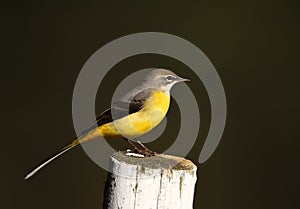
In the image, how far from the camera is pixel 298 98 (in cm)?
531

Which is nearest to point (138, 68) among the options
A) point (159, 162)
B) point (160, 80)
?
point (160, 80)

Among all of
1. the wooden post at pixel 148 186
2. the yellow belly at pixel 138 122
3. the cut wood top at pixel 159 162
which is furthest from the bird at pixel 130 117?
the wooden post at pixel 148 186

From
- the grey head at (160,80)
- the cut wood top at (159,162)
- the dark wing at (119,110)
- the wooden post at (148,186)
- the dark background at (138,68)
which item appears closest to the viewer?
the wooden post at (148,186)

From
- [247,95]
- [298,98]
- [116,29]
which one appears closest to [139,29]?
[116,29]

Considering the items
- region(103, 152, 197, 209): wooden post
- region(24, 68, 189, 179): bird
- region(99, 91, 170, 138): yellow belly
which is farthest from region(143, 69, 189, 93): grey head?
region(103, 152, 197, 209): wooden post

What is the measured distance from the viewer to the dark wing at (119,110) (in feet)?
9.73

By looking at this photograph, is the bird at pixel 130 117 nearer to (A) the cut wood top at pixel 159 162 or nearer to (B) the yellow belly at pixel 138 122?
(B) the yellow belly at pixel 138 122

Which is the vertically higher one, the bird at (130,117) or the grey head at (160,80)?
the grey head at (160,80)

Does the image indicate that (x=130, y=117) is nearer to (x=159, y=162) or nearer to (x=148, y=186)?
(x=159, y=162)

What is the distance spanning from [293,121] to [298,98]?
0.63 ft

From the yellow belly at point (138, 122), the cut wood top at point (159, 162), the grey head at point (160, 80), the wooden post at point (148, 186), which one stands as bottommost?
the wooden post at point (148, 186)

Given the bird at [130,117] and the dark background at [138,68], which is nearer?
the bird at [130,117]

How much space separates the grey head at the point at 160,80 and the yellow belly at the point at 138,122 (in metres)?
0.11

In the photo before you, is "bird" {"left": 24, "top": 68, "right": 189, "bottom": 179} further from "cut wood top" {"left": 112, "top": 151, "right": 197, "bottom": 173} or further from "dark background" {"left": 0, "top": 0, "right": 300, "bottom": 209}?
"dark background" {"left": 0, "top": 0, "right": 300, "bottom": 209}
